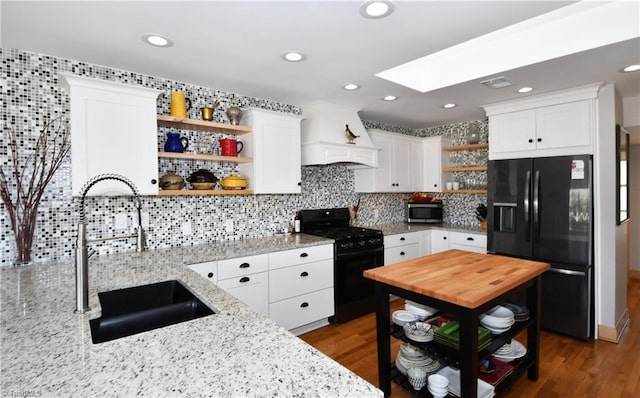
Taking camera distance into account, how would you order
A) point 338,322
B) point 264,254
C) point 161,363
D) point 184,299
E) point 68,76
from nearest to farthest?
point 161,363, point 184,299, point 68,76, point 264,254, point 338,322

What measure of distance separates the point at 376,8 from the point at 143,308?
80.5 inches

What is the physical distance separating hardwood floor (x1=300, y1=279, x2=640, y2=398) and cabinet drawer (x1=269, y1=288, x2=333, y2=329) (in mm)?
172

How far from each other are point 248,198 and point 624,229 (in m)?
3.91

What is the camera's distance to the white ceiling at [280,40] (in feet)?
5.54

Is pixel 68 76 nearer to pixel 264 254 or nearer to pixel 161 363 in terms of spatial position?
pixel 264 254

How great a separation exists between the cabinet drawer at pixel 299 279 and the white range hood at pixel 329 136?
1112 millimetres

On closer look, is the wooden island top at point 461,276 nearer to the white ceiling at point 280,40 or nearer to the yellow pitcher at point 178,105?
the white ceiling at point 280,40

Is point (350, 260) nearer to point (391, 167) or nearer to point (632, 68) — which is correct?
point (391, 167)

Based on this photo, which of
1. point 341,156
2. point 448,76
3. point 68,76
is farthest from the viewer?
point 341,156

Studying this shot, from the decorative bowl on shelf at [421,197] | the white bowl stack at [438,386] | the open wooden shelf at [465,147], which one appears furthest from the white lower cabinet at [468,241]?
the white bowl stack at [438,386]

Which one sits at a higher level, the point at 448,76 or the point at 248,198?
the point at 448,76

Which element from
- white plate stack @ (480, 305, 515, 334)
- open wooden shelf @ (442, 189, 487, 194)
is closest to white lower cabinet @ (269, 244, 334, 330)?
white plate stack @ (480, 305, 515, 334)

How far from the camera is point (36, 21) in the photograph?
5.88 feet

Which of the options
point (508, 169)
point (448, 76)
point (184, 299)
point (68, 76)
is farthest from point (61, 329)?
point (508, 169)
